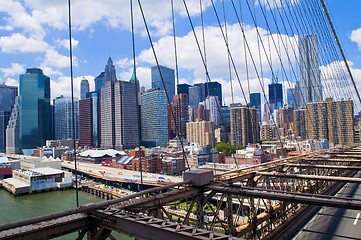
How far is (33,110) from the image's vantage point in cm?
10719

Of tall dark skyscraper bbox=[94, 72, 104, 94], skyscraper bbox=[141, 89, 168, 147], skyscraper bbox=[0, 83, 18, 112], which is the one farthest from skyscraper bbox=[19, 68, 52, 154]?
tall dark skyscraper bbox=[94, 72, 104, 94]

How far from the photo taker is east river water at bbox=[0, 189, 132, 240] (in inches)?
1038

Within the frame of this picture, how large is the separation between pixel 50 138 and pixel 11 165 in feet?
213

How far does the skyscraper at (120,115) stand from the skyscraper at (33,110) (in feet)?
104

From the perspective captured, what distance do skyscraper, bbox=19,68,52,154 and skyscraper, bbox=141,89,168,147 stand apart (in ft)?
143

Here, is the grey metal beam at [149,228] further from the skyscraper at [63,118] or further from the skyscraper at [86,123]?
the skyscraper at [63,118]

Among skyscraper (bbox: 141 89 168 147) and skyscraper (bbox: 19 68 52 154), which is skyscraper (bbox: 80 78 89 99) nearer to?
skyscraper (bbox: 19 68 52 154)

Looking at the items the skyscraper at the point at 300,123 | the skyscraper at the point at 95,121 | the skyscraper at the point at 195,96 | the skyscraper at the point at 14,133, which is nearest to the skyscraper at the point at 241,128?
the skyscraper at the point at 300,123

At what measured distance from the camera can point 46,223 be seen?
8.75ft

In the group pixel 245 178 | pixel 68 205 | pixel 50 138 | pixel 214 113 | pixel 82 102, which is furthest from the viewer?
pixel 214 113

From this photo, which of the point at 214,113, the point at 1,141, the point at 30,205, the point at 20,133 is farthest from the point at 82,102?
the point at 30,205

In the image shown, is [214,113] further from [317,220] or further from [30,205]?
[317,220]

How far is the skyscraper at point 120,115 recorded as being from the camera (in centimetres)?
9494

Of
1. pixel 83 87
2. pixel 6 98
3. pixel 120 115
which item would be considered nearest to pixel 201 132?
pixel 120 115
